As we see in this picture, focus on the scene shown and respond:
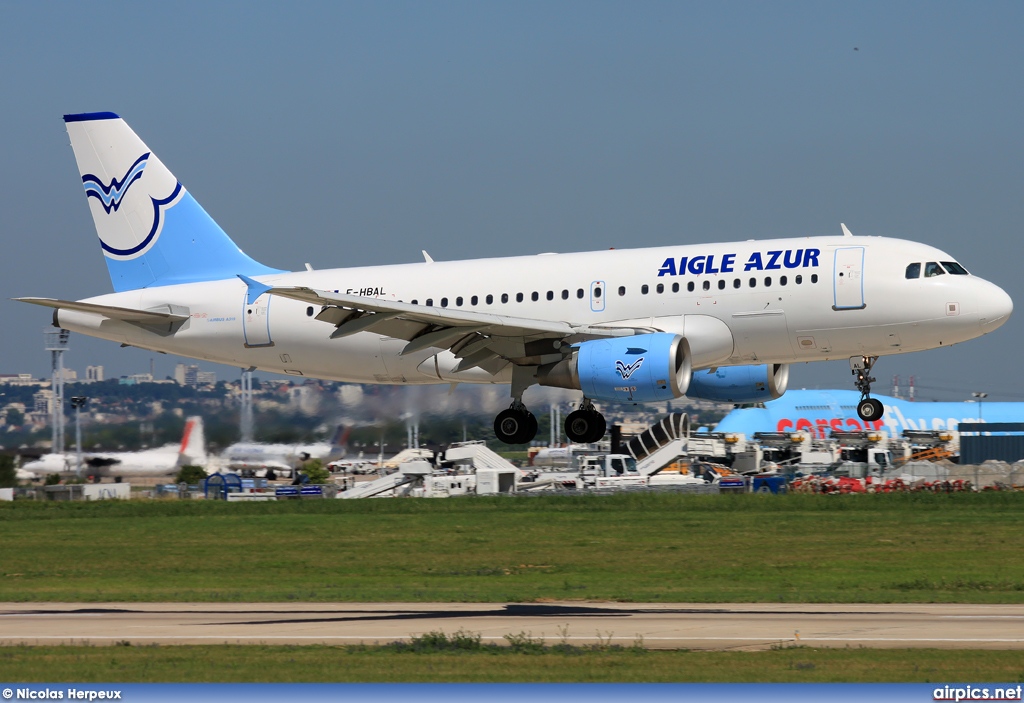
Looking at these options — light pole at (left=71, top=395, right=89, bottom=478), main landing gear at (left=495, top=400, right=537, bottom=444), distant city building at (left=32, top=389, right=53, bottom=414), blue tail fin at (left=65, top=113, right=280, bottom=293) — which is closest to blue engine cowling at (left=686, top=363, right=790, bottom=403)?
main landing gear at (left=495, top=400, right=537, bottom=444)

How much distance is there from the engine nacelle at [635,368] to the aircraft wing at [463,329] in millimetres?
824

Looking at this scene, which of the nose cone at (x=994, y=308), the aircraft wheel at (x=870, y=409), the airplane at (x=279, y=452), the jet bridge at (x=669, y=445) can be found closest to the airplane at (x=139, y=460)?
the airplane at (x=279, y=452)

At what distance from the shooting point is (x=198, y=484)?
174 feet

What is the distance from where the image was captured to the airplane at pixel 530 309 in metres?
29.4

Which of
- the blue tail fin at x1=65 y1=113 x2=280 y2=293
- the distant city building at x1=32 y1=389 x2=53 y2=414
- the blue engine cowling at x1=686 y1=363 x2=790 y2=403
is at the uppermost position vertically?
the blue tail fin at x1=65 y1=113 x2=280 y2=293

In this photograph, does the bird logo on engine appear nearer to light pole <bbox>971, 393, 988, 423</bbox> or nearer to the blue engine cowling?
the blue engine cowling

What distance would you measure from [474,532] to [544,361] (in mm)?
5969

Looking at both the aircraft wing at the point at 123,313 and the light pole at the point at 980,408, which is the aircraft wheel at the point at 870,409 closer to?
the aircraft wing at the point at 123,313

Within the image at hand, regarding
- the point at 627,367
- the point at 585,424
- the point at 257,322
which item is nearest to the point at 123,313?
the point at 257,322

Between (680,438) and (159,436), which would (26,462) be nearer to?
(159,436)

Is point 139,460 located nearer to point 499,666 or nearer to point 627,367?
point 627,367

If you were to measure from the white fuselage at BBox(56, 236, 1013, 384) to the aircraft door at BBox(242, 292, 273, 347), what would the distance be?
0.12 feet

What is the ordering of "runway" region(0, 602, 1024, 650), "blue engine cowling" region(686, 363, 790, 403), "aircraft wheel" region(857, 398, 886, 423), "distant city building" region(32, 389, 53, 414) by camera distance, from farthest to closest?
"distant city building" region(32, 389, 53, 414), "blue engine cowling" region(686, 363, 790, 403), "aircraft wheel" region(857, 398, 886, 423), "runway" region(0, 602, 1024, 650)

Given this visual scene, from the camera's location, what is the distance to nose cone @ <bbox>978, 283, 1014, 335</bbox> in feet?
96.2
